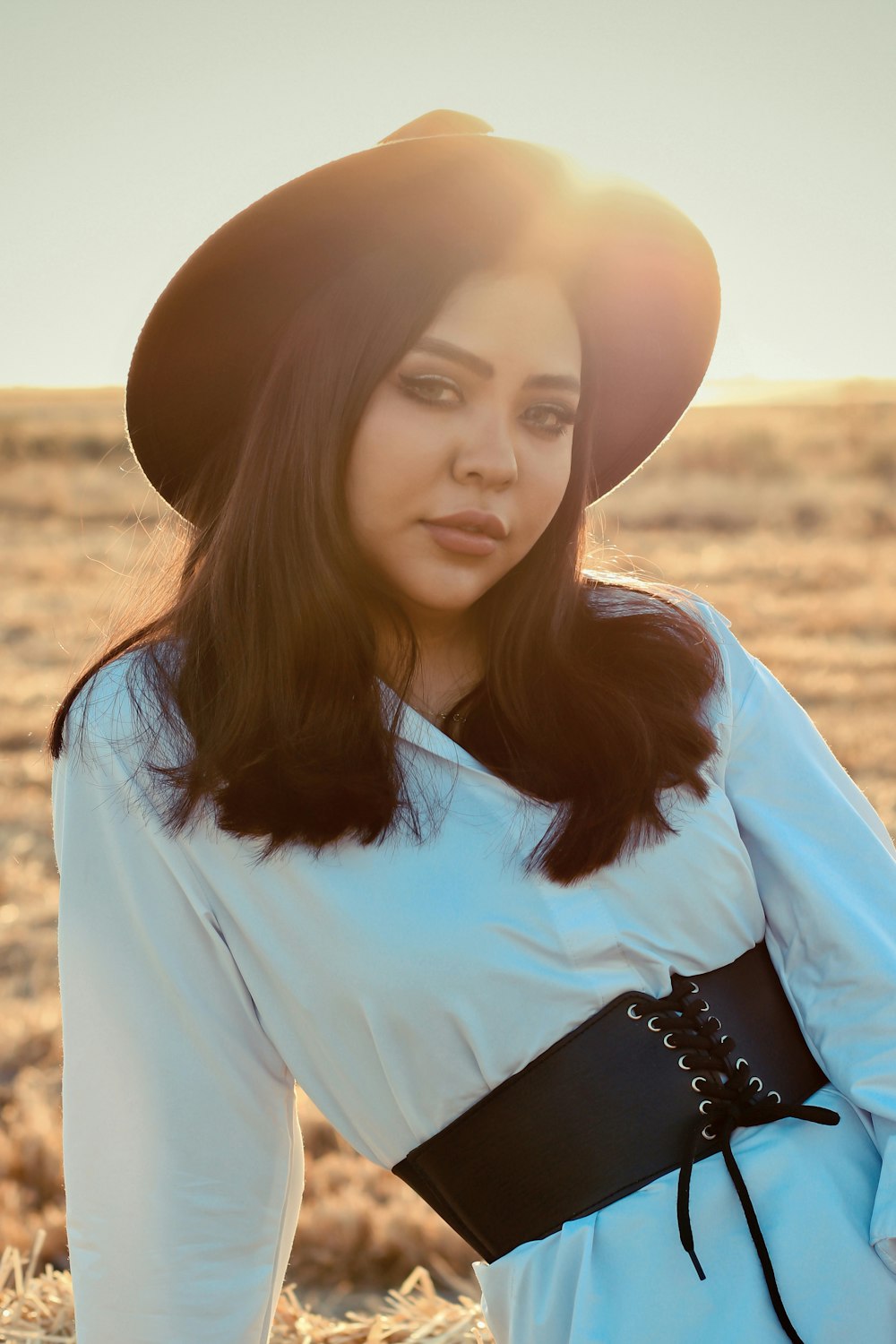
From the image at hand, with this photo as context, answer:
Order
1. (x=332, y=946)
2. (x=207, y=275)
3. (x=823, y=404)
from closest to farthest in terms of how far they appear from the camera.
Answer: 1. (x=332, y=946)
2. (x=207, y=275)
3. (x=823, y=404)

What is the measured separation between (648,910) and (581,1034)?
19 centimetres

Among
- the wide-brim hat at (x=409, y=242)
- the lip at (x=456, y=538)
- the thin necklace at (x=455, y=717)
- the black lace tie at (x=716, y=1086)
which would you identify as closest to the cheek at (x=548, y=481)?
the lip at (x=456, y=538)

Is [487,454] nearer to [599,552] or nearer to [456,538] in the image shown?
[456,538]

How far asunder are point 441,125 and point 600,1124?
1.48m

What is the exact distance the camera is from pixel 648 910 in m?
1.74

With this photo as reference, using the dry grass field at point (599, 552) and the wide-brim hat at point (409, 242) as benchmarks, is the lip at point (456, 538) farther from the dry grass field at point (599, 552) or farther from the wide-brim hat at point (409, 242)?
the dry grass field at point (599, 552)

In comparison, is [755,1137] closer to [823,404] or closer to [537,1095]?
[537,1095]

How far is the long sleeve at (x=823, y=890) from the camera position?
1.77 metres

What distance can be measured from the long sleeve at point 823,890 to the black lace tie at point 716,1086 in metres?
0.09

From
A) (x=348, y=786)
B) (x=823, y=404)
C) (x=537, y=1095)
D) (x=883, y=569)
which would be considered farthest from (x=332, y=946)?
(x=823, y=404)

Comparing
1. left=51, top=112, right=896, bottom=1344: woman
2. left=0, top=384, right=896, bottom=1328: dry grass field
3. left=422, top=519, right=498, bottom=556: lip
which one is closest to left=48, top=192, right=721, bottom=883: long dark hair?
left=51, top=112, right=896, bottom=1344: woman

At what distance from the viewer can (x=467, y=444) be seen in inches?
69.3

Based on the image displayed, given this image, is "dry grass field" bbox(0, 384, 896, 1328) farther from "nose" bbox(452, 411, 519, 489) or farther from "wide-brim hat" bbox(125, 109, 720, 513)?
"nose" bbox(452, 411, 519, 489)

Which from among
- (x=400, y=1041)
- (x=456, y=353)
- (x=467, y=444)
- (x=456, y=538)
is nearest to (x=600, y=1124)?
(x=400, y=1041)
